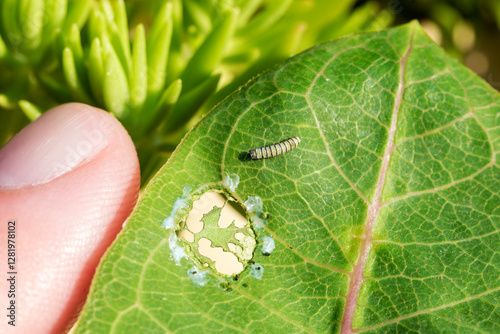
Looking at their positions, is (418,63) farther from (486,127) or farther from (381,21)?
(381,21)

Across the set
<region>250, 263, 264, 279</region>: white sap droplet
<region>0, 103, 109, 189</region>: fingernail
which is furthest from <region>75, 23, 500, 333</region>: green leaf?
<region>0, 103, 109, 189</region>: fingernail

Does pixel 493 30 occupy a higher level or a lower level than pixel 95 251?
lower

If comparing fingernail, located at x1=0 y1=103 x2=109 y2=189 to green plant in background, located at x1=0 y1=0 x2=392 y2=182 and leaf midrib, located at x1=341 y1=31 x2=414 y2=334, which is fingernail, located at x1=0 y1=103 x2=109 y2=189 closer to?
green plant in background, located at x1=0 y1=0 x2=392 y2=182

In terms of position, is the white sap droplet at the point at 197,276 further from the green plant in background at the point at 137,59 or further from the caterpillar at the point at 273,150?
the green plant in background at the point at 137,59

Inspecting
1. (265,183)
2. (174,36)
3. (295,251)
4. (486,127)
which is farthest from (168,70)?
(486,127)

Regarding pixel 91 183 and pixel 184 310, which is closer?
pixel 184 310

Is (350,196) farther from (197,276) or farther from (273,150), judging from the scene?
(197,276)

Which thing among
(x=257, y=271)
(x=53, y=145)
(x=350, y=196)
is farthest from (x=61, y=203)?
(x=350, y=196)
